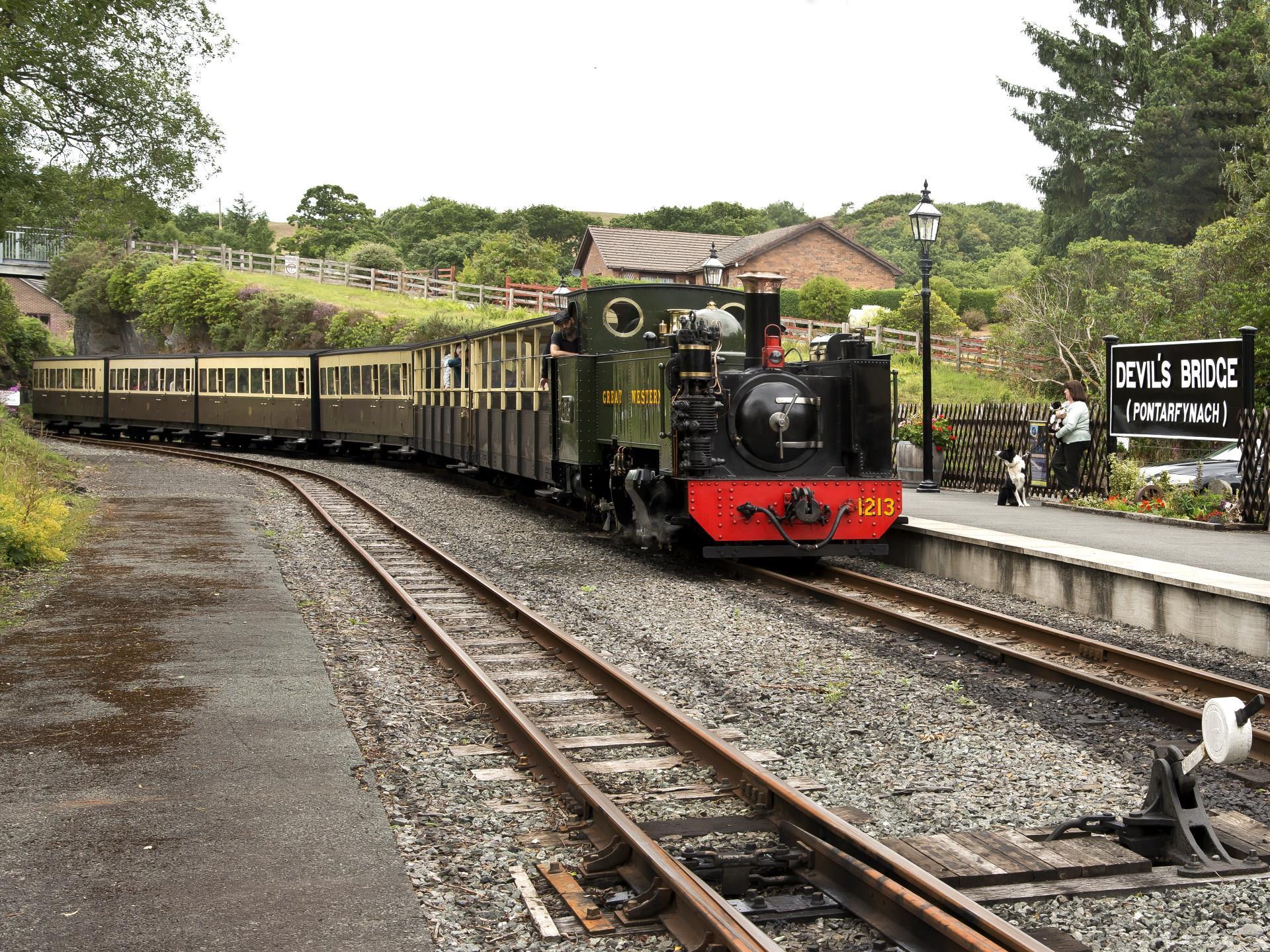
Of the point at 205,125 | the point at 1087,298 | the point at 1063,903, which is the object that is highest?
the point at 205,125

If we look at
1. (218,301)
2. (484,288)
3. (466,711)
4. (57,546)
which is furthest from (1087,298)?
(218,301)

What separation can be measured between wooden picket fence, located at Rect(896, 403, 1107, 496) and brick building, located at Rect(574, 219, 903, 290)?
4303 cm

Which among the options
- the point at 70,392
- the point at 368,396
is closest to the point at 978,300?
the point at 368,396

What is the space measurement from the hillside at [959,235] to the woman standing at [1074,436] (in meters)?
50.1

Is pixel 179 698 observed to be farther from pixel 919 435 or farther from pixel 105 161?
pixel 105 161

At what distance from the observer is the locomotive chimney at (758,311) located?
12.6 m

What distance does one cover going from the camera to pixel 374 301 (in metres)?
58.2

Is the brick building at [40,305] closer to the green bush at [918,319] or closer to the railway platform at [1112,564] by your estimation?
the green bush at [918,319]

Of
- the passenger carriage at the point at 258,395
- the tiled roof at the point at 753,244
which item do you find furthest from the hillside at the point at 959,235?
the passenger carriage at the point at 258,395

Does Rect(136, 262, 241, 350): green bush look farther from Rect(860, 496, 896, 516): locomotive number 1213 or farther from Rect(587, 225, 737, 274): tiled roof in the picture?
Rect(860, 496, 896, 516): locomotive number 1213

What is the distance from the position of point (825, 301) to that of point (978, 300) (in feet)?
22.2

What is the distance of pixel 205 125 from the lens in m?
22.6

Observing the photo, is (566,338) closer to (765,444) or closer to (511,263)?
(765,444)

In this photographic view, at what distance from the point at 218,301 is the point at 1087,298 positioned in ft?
142
